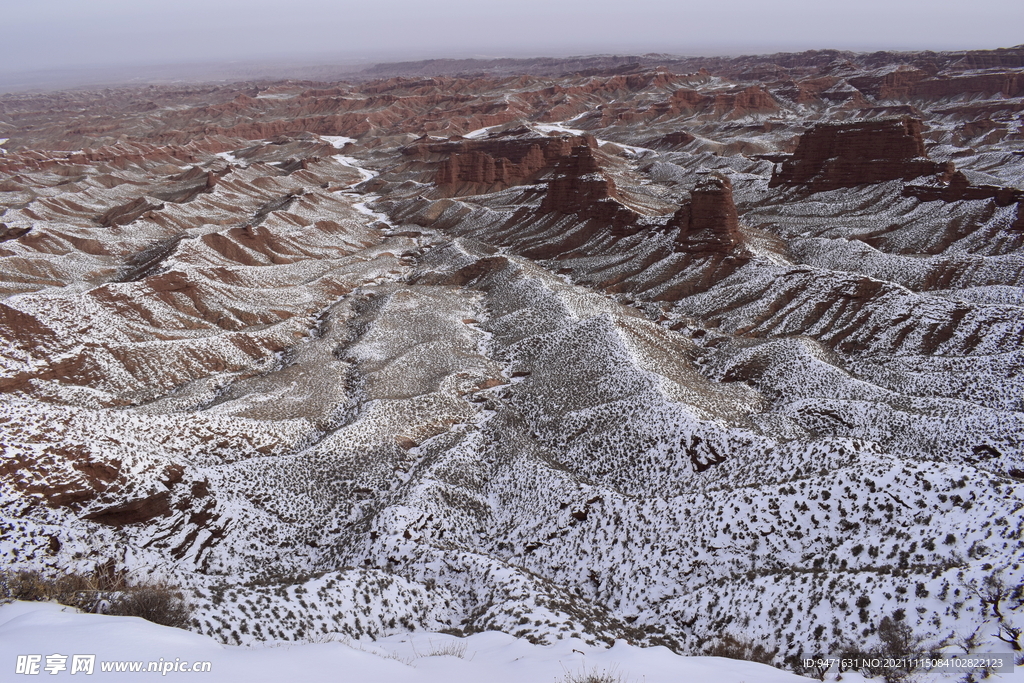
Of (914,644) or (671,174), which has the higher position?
(671,174)

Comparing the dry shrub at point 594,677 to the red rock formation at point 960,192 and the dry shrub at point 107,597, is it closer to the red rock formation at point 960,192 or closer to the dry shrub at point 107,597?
the dry shrub at point 107,597

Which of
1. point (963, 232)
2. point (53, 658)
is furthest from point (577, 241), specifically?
point (53, 658)

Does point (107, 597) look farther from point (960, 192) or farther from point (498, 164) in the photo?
point (498, 164)

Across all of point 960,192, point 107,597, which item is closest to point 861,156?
point 960,192

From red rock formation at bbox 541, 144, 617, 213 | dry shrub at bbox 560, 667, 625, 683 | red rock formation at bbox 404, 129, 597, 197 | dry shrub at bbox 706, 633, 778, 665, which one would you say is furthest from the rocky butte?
red rock formation at bbox 404, 129, 597, 197

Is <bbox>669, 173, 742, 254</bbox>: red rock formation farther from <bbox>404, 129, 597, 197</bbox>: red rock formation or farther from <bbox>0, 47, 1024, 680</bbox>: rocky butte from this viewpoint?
<bbox>404, 129, 597, 197</bbox>: red rock formation

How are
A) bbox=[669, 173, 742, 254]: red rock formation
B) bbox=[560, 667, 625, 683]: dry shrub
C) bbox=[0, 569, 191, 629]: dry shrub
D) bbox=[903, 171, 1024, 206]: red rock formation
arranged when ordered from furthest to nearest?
bbox=[903, 171, 1024, 206]: red rock formation → bbox=[669, 173, 742, 254]: red rock formation → bbox=[0, 569, 191, 629]: dry shrub → bbox=[560, 667, 625, 683]: dry shrub

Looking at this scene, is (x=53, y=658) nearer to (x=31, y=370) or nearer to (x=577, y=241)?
(x=31, y=370)
